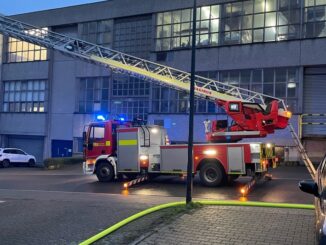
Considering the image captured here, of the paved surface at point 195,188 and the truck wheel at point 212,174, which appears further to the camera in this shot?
the truck wheel at point 212,174

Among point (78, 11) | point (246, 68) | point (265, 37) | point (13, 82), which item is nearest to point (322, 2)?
point (265, 37)

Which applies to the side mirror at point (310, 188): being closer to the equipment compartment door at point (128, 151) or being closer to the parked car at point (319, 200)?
the parked car at point (319, 200)

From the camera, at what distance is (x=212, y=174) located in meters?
16.3

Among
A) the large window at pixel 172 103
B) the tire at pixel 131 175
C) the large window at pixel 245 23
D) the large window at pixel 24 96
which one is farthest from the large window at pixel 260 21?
the large window at pixel 24 96

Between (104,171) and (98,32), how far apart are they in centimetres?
1983

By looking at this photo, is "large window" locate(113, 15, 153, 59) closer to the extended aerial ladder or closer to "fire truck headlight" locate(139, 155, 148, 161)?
the extended aerial ladder

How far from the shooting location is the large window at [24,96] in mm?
39812

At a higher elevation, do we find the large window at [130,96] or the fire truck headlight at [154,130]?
the large window at [130,96]

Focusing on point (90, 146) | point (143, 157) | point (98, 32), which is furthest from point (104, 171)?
point (98, 32)

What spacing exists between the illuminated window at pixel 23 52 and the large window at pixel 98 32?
4.86m

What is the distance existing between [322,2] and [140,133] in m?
15.3

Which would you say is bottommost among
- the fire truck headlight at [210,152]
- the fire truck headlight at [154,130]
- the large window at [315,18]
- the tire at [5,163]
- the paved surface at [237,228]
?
the tire at [5,163]

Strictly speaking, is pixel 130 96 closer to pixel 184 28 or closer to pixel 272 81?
pixel 184 28

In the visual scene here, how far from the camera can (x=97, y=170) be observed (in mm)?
19359
